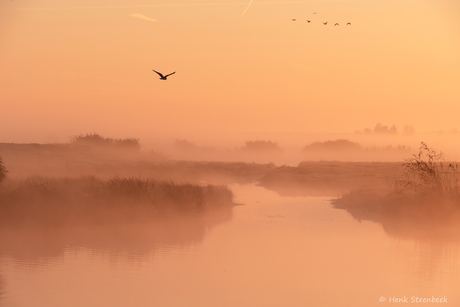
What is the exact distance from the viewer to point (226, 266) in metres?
14.4

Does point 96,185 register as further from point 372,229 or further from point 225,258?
point 372,229

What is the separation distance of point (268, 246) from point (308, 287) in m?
5.12

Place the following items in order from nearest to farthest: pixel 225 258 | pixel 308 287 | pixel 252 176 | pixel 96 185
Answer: pixel 308 287 < pixel 225 258 < pixel 96 185 < pixel 252 176

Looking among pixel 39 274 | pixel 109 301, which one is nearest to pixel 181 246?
pixel 39 274

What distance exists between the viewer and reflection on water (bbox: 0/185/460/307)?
11.4 meters

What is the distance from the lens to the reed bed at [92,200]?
19984 mm

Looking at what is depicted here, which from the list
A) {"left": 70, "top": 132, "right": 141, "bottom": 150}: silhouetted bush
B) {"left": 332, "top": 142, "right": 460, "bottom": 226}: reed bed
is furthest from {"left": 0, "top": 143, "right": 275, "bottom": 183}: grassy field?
{"left": 332, "top": 142, "right": 460, "bottom": 226}: reed bed

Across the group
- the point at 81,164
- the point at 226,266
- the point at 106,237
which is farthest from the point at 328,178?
the point at 226,266

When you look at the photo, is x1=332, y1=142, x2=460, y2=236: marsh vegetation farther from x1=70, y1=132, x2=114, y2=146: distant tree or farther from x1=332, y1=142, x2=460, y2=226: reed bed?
x1=70, y1=132, x2=114, y2=146: distant tree

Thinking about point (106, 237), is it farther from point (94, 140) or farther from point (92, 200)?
point (94, 140)

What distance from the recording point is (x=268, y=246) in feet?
56.9

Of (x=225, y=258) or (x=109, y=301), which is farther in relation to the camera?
(x=225, y=258)

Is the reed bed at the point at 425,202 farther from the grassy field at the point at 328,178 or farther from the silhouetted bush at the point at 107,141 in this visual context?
the silhouetted bush at the point at 107,141

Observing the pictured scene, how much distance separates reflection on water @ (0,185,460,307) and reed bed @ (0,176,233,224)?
1193 millimetres
